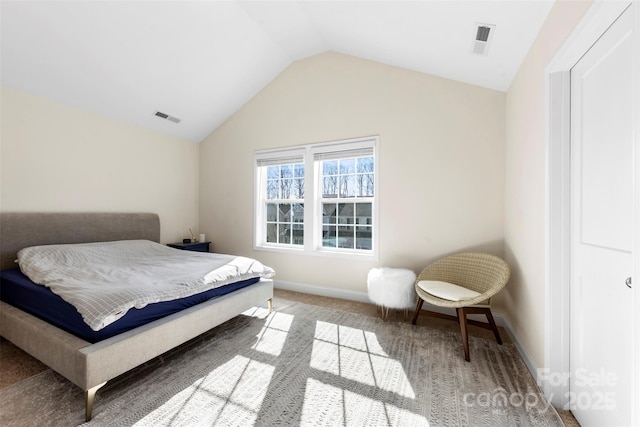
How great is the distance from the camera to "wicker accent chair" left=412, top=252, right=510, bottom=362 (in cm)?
220

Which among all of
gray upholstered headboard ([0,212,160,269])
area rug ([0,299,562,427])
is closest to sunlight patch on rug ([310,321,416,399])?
area rug ([0,299,562,427])

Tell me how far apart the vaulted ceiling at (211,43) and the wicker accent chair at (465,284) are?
1835mm

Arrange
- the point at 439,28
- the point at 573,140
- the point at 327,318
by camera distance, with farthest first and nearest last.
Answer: the point at 327,318 < the point at 439,28 < the point at 573,140

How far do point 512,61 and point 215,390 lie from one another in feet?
11.5

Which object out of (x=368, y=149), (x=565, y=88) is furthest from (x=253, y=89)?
(x=565, y=88)

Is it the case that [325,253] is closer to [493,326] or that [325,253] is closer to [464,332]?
[464,332]

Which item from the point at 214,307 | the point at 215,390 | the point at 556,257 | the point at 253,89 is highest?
the point at 253,89

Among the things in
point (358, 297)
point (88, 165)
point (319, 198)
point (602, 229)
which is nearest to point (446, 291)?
point (602, 229)

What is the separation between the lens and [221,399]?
1.66 meters

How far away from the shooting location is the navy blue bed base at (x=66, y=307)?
1.67 meters

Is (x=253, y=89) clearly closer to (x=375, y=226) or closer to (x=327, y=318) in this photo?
(x=375, y=226)

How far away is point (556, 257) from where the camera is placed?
1.65m

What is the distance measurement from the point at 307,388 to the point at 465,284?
1.89m

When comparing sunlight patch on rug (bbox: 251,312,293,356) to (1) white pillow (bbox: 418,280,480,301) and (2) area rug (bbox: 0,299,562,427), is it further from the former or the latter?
(1) white pillow (bbox: 418,280,480,301)
